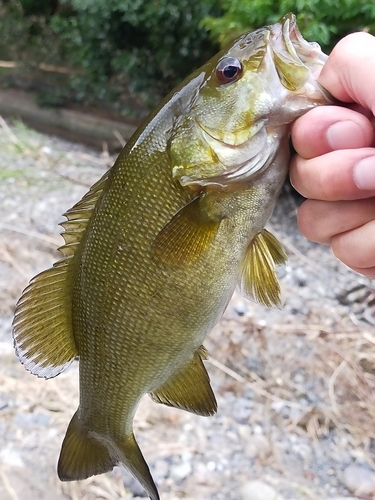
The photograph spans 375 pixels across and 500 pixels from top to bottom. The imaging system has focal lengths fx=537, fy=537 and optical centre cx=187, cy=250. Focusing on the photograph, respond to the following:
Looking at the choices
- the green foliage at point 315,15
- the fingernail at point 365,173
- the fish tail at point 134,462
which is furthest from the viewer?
the green foliage at point 315,15

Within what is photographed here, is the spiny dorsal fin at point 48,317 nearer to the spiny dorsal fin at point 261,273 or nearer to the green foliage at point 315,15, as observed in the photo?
the spiny dorsal fin at point 261,273

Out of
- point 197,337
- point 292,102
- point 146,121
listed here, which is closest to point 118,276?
point 197,337

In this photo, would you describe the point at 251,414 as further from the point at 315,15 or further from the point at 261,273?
the point at 315,15

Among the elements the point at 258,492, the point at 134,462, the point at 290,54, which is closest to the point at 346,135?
the point at 290,54

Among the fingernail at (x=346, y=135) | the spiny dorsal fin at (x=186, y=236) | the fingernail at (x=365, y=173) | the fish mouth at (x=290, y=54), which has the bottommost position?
the spiny dorsal fin at (x=186, y=236)

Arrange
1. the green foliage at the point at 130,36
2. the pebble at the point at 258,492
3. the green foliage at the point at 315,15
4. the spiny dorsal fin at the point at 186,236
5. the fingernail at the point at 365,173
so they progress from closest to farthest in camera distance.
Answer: the fingernail at the point at 365,173 → the spiny dorsal fin at the point at 186,236 → the pebble at the point at 258,492 → the green foliage at the point at 315,15 → the green foliage at the point at 130,36

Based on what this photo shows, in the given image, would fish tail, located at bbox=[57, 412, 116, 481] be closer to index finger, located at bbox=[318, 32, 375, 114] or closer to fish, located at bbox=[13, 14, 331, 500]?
fish, located at bbox=[13, 14, 331, 500]

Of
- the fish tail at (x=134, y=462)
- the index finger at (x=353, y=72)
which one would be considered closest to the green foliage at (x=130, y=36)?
the index finger at (x=353, y=72)
